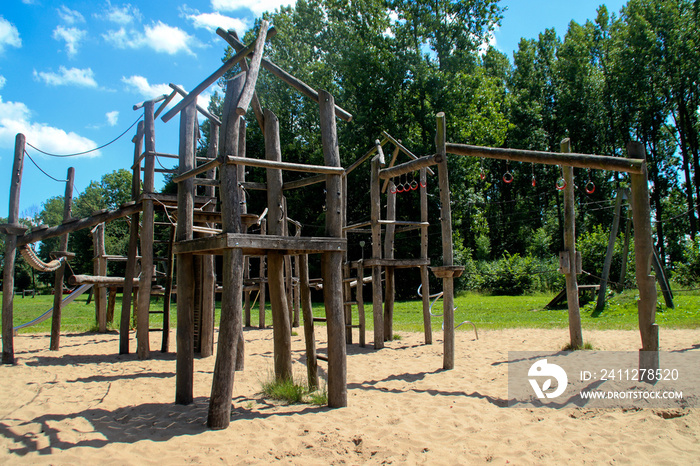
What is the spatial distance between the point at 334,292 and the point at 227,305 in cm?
130

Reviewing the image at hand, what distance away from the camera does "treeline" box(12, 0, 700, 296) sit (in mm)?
26812

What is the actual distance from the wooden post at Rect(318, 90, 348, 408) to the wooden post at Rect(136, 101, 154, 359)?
154 inches

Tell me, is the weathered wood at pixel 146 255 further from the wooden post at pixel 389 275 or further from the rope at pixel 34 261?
the wooden post at pixel 389 275

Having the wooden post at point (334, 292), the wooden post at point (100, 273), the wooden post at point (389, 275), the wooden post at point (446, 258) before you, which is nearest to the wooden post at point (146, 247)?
the wooden post at point (334, 292)

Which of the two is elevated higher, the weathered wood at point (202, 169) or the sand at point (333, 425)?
the weathered wood at point (202, 169)

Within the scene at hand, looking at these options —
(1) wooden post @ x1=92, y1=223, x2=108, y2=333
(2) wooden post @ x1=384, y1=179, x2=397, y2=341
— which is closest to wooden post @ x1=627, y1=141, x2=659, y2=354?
(2) wooden post @ x1=384, y1=179, x2=397, y2=341

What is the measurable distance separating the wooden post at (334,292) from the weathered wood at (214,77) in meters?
1.15

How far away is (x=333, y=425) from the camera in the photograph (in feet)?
15.7

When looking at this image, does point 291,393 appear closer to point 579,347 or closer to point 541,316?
point 579,347

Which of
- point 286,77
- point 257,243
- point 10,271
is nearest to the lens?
point 257,243

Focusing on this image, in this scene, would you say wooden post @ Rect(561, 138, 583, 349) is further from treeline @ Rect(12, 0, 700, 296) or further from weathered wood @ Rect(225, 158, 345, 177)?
treeline @ Rect(12, 0, 700, 296)

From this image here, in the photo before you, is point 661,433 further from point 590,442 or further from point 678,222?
point 678,222

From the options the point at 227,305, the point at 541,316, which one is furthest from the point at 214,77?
the point at 541,316

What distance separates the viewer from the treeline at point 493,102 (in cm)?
2681
